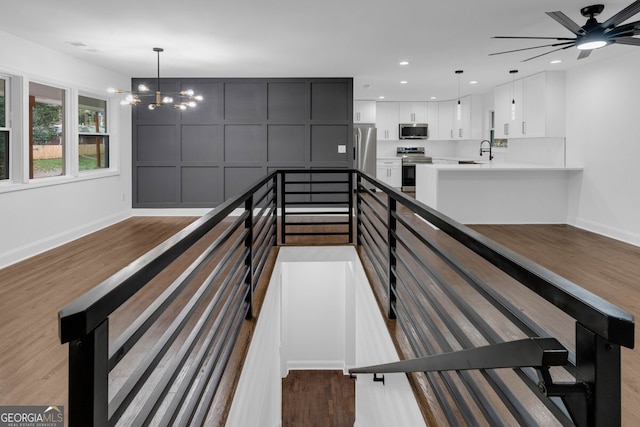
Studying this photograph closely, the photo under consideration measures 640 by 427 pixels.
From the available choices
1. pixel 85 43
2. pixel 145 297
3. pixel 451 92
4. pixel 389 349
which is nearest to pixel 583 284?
pixel 389 349

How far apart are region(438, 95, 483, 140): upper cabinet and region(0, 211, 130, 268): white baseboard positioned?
7.16 meters

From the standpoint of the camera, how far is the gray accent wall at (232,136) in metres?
8.05

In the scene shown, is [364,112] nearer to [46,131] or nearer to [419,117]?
[419,117]

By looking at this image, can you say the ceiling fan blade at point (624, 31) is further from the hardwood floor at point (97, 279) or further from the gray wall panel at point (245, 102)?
the gray wall panel at point (245, 102)

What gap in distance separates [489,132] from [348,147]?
414cm

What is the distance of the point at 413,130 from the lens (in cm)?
1190

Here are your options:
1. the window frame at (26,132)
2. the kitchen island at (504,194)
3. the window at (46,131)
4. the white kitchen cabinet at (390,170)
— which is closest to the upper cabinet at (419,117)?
the white kitchen cabinet at (390,170)

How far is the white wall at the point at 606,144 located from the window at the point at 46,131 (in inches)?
272

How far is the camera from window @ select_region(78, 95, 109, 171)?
22.2ft

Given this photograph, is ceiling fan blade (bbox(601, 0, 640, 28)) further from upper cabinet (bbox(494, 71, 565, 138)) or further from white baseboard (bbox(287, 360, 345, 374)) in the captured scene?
white baseboard (bbox(287, 360, 345, 374))

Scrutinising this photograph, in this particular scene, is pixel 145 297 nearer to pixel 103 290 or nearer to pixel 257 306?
pixel 257 306

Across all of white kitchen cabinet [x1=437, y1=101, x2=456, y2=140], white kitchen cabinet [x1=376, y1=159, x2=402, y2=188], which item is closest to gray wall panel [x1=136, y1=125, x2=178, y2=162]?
white kitchen cabinet [x1=376, y1=159, x2=402, y2=188]

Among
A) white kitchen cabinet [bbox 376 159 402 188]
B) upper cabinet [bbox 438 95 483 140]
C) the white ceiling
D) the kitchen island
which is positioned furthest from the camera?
white kitchen cabinet [bbox 376 159 402 188]

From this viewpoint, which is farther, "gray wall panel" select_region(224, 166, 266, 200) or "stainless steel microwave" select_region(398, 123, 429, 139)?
"stainless steel microwave" select_region(398, 123, 429, 139)
